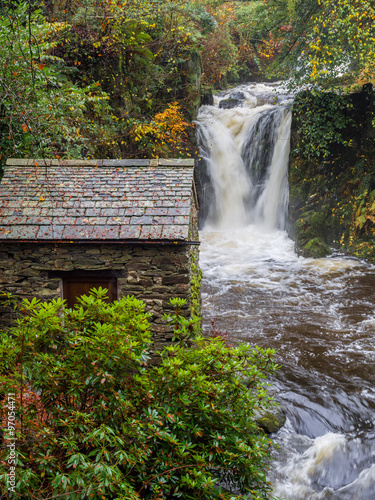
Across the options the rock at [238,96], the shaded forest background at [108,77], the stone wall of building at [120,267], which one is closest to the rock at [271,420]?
the stone wall of building at [120,267]

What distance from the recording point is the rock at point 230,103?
20.4 m

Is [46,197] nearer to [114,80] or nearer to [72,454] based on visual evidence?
[72,454]

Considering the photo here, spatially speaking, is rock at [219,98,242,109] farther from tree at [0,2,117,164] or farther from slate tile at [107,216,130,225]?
slate tile at [107,216,130,225]

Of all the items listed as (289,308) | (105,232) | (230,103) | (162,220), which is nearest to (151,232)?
(162,220)

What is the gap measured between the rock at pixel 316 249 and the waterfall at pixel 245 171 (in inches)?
117

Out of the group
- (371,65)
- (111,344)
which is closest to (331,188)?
(371,65)

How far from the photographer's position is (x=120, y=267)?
6059mm

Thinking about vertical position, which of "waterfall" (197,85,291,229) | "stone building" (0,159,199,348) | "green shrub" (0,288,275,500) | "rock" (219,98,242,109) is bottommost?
"green shrub" (0,288,275,500)

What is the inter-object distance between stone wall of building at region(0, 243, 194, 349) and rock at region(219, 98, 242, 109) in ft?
54.5

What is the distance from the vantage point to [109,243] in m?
5.79

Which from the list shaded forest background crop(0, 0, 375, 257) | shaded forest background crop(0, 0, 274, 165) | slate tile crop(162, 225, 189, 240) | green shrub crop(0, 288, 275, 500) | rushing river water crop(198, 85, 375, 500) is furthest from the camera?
shaded forest background crop(0, 0, 375, 257)

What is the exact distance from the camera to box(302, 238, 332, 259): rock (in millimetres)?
14141

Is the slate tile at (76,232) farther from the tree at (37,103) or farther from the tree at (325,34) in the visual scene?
the tree at (325,34)

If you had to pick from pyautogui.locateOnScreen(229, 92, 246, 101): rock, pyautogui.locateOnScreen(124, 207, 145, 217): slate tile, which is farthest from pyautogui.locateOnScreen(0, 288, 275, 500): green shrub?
pyautogui.locateOnScreen(229, 92, 246, 101): rock
